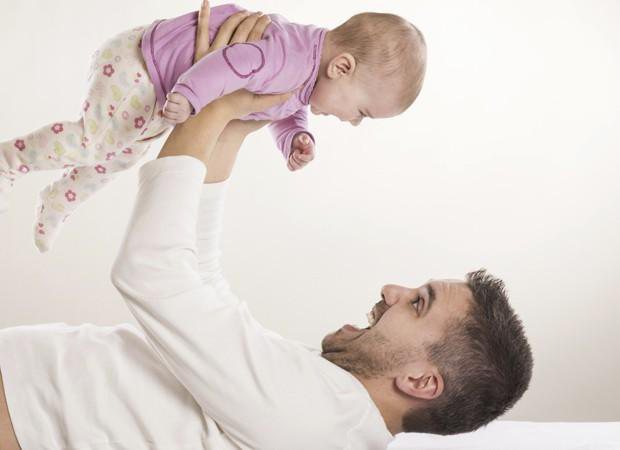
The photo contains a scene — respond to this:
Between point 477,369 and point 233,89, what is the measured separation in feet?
2.37

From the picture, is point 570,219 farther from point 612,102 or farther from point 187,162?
point 187,162

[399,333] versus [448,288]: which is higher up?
[448,288]

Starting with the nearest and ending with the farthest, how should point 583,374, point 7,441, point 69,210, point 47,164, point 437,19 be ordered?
point 7,441 → point 47,164 → point 69,210 → point 437,19 → point 583,374

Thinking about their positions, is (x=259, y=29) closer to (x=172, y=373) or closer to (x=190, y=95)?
(x=190, y=95)

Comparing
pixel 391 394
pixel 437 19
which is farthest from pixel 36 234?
pixel 437 19

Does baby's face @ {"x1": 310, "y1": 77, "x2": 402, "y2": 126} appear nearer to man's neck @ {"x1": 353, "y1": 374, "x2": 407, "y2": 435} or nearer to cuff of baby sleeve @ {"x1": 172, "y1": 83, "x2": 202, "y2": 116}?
cuff of baby sleeve @ {"x1": 172, "y1": 83, "x2": 202, "y2": 116}

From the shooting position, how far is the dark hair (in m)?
1.54

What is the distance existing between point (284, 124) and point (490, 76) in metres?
1.41

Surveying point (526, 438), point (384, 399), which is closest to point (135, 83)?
point (384, 399)

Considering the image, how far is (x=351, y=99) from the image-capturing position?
1594 millimetres

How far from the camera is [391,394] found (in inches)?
60.7

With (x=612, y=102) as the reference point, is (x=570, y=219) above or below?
below

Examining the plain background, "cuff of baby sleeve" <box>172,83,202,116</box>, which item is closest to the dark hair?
"cuff of baby sleeve" <box>172,83,202,116</box>

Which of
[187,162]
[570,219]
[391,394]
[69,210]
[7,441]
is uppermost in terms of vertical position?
[570,219]
